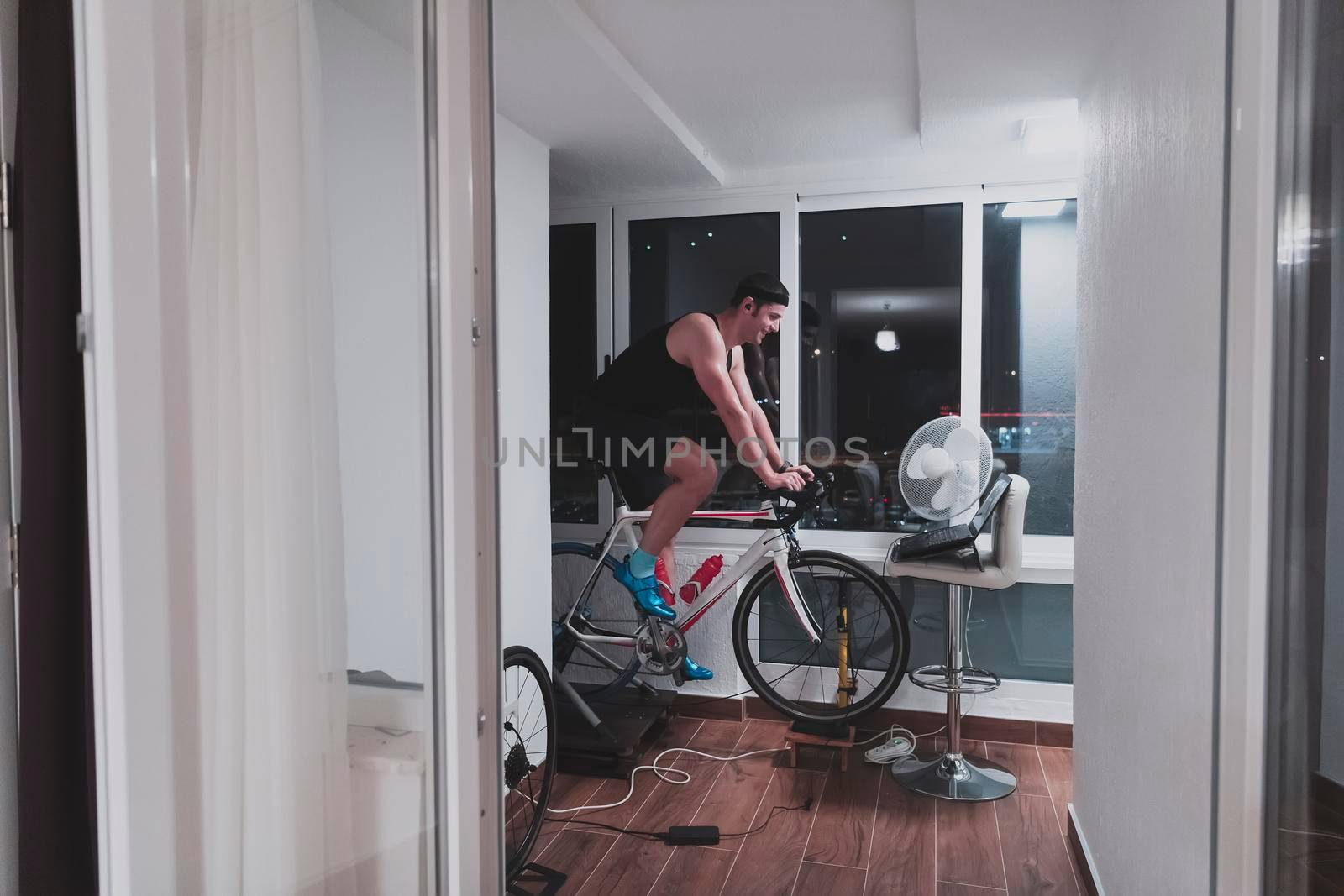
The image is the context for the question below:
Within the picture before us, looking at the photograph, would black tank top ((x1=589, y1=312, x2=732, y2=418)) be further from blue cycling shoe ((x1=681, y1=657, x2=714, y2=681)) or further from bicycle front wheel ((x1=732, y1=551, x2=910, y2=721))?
blue cycling shoe ((x1=681, y1=657, x2=714, y2=681))

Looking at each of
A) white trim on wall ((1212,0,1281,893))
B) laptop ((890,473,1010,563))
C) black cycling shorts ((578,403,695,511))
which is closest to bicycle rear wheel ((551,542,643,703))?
black cycling shorts ((578,403,695,511))

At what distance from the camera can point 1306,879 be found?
0.98 metres

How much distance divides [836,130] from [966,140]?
1.61 feet

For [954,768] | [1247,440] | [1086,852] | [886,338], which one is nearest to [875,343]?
[886,338]

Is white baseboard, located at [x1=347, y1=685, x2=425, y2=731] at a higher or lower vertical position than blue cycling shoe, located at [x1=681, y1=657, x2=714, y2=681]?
higher

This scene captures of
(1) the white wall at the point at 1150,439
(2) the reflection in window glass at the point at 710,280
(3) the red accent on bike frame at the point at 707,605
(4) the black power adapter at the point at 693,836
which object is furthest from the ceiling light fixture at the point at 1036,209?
(4) the black power adapter at the point at 693,836

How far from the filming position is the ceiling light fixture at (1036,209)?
348 cm

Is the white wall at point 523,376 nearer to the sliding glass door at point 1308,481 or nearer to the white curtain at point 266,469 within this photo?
the white curtain at point 266,469

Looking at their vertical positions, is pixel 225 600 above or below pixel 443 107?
below

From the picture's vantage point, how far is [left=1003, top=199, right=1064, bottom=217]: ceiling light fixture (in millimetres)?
3484

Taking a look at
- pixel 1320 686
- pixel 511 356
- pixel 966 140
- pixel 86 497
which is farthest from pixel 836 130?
pixel 86 497

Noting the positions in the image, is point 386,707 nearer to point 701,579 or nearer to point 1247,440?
point 1247,440

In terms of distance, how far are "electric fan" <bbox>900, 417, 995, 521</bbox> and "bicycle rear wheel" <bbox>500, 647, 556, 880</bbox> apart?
1.52 metres

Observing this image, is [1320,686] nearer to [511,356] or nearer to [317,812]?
[317,812]
